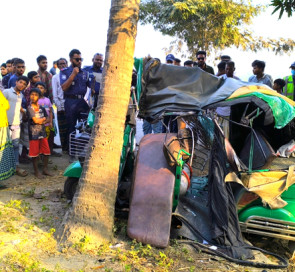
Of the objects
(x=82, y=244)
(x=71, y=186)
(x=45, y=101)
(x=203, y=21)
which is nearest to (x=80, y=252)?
(x=82, y=244)

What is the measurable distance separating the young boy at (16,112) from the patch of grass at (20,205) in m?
1.66

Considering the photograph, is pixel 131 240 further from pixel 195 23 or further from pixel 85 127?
pixel 195 23

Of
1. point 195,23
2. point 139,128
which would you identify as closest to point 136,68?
point 139,128

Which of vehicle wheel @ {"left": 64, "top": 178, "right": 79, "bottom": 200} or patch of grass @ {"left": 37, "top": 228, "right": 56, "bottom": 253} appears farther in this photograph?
vehicle wheel @ {"left": 64, "top": 178, "right": 79, "bottom": 200}

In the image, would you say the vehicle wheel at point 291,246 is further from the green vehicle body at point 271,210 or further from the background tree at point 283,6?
the background tree at point 283,6

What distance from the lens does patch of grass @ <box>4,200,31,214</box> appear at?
5493 mm

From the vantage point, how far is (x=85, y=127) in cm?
618

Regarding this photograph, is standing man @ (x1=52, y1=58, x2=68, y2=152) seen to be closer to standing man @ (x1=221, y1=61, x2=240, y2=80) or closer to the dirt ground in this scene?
standing man @ (x1=221, y1=61, x2=240, y2=80)

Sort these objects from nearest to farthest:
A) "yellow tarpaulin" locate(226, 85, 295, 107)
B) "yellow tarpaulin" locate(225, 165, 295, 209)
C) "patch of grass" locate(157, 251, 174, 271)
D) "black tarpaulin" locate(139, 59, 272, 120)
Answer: "patch of grass" locate(157, 251, 174, 271), "yellow tarpaulin" locate(225, 165, 295, 209), "yellow tarpaulin" locate(226, 85, 295, 107), "black tarpaulin" locate(139, 59, 272, 120)

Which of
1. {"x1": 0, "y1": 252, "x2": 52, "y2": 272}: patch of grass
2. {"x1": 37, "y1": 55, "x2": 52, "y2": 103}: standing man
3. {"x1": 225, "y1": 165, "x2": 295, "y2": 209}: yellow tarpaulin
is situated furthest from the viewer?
{"x1": 37, "y1": 55, "x2": 52, "y2": 103}: standing man

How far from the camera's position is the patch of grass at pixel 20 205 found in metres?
5.49

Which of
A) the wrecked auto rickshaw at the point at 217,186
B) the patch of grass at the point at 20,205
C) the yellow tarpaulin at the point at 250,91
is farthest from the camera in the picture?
the patch of grass at the point at 20,205

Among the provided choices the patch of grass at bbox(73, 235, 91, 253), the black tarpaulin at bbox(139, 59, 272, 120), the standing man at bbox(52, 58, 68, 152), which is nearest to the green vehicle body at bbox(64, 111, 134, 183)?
the black tarpaulin at bbox(139, 59, 272, 120)

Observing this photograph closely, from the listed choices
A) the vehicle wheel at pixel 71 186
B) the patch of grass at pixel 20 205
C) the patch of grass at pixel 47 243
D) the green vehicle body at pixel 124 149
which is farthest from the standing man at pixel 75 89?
the patch of grass at pixel 47 243
